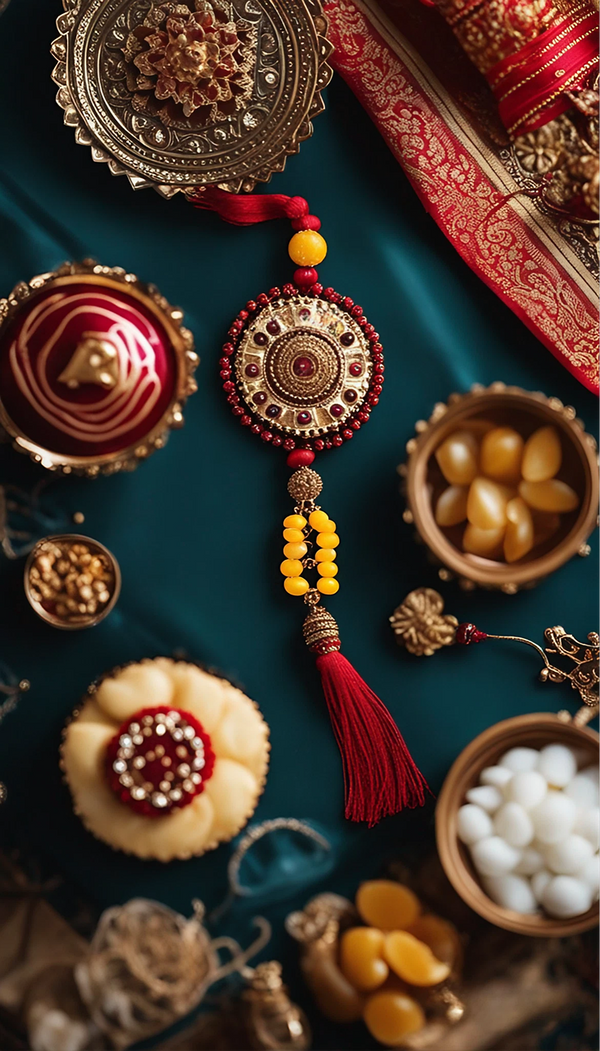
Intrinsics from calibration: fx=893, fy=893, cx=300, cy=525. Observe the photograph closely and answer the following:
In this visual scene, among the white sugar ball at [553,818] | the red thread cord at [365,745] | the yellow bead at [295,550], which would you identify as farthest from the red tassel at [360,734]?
the white sugar ball at [553,818]

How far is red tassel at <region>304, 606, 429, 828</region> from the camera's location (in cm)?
157

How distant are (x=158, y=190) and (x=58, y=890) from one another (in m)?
1.24

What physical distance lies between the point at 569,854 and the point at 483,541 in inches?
20.5

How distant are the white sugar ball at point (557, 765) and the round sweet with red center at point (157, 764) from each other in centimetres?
A: 55

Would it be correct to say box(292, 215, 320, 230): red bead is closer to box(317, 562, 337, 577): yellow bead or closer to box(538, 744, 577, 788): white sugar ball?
box(317, 562, 337, 577): yellow bead

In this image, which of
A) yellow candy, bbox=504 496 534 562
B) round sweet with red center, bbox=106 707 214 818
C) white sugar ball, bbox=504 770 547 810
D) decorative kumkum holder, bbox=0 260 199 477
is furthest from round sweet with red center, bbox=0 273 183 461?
white sugar ball, bbox=504 770 547 810

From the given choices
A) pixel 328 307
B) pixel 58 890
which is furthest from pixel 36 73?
pixel 58 890

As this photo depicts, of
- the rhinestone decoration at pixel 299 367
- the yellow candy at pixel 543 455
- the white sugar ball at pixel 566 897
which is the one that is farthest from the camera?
the rhinestone decoration at pixel 299 367

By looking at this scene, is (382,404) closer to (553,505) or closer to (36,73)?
(553,505)

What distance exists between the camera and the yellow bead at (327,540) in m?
1.62

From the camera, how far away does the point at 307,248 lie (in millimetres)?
1650

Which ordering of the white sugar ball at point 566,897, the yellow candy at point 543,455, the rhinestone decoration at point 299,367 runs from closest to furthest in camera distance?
1. the white sugar ball at point 566,897
2. the yellow candy at point 543,455
3. the rhinestone decoration at point 299,367

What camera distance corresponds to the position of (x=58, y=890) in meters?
1.51

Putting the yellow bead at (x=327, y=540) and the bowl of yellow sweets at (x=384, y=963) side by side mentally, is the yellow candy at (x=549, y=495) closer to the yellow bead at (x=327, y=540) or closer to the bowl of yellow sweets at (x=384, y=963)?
the yellow bead at (x=327, y=540)
